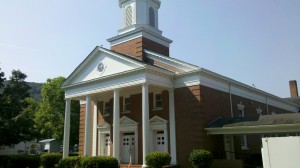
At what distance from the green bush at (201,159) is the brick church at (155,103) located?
77.1 inches

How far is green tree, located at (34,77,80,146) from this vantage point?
50.2 meters

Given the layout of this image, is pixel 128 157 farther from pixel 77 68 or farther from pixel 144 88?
pixel 77 68

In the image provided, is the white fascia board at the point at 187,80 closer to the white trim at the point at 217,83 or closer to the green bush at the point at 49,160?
the white trim at the point at 217,83

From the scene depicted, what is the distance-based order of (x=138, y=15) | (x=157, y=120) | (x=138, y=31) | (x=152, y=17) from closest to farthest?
(x=157, y=120) < (x=138, y=31) < (x=138, y=15) < (x=152, y=17)

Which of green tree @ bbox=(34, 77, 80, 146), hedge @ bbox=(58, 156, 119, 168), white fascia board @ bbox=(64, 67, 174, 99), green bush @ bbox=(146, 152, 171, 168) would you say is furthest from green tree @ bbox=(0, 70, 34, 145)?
green bush @ bbox=(146, 152, 171, 168)

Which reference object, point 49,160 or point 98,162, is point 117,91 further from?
point 49,160

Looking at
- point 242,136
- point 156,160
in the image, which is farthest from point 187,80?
point 242,136

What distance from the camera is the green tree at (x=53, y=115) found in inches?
1978

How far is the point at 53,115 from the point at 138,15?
29.2 meters

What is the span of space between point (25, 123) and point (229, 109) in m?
29.1

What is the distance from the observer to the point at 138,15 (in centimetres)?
2936

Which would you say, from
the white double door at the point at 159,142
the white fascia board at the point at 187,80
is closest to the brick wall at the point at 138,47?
the white fascia board at the point at 187,80

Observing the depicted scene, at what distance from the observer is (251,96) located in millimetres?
31875

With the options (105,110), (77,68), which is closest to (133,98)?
(105,110)
